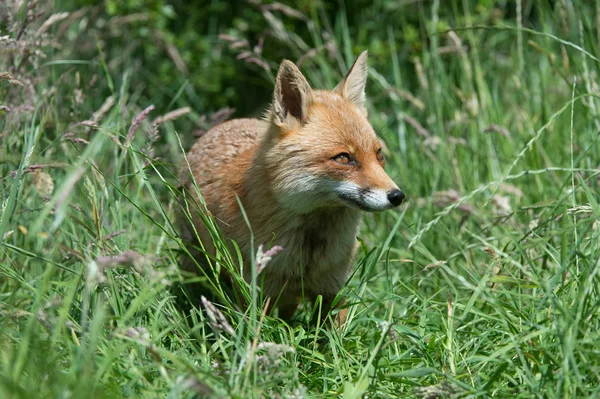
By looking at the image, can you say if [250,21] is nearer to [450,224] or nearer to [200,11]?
[200,11]

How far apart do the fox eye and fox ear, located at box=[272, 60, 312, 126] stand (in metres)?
0.38

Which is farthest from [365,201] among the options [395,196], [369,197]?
[395,196]

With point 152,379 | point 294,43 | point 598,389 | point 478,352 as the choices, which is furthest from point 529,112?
point 152,379

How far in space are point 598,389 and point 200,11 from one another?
250 inches

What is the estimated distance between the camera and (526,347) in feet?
10.3

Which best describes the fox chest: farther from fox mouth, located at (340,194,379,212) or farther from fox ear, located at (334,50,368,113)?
fox ear, located at (334,50,368,113)

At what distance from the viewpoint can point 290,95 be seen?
14.6 feet

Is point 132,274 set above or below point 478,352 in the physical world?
above

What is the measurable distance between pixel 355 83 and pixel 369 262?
134cm

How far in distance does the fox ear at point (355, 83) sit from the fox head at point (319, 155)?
239 mm

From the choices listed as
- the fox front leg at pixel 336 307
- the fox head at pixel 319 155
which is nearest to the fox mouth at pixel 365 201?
the fox head at pixel 319 155

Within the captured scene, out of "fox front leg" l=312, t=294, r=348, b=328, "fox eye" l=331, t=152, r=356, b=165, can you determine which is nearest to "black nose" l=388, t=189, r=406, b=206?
"fox eye" l=331, t=152, r=356, b=165

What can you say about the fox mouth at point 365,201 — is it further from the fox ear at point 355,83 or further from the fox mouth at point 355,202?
the fox ear at point 355,83

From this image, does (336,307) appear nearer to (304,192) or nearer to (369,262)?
(369,262)
